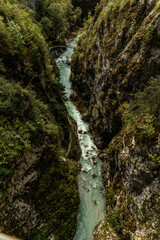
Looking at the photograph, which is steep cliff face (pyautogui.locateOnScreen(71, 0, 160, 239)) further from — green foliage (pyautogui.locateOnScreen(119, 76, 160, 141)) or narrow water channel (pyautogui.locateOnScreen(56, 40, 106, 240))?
narrow water channel (pyautogui.locateOnScreen(56, 40, 106, 240))

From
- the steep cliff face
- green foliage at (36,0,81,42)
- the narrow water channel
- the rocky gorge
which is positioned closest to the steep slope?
the rocky gorge

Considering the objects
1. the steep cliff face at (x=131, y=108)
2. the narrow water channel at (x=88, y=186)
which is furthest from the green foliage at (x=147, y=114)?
the narrow water channel at (x=88, y=186)

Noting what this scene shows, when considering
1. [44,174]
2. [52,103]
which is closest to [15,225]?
[44,174]

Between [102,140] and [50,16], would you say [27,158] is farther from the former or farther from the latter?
[50,16]

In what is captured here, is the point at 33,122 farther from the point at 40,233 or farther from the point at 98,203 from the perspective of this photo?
the point at 98,203

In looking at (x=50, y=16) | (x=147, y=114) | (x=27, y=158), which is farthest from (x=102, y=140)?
(x=50, y=16)

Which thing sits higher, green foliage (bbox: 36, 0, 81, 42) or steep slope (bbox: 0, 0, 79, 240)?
green foliage (bbox: 36, 0, 81, 42)
